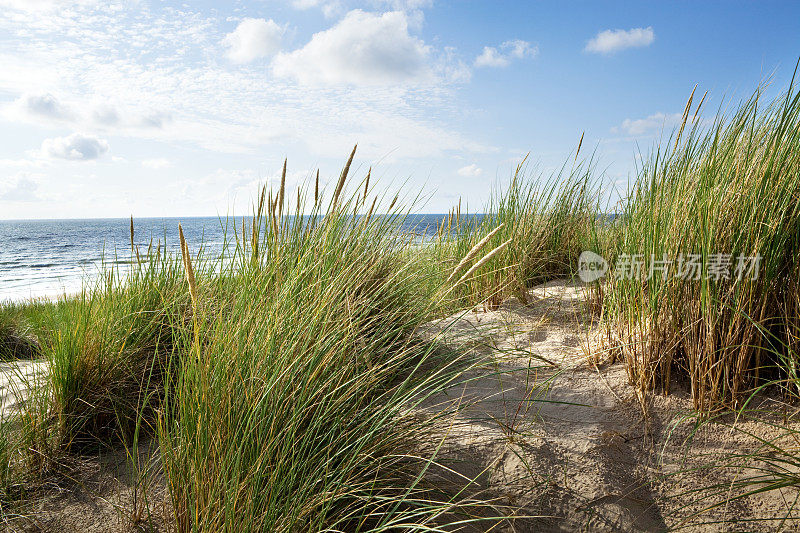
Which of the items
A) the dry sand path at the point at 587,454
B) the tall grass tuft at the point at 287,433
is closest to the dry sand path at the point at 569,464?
the dry sand path at the point at 587,454

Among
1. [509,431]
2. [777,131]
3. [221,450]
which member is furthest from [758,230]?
[221,450]

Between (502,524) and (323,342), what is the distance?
914 millimetres

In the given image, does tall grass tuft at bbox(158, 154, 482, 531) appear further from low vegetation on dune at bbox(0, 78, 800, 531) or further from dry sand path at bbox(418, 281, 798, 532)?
dry sand path at bbox(418, 281, 798, 532)

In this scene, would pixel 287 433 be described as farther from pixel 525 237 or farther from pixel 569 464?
pixel 525 237

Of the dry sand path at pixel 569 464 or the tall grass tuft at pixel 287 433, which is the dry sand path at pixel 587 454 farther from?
the tall grass tuft at pixel 287 433

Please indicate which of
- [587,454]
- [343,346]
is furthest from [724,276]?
[343,346]

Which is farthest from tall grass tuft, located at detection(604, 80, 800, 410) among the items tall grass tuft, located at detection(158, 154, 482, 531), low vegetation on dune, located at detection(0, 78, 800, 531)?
tall grass tuft, located at detection(158, 154, 482, 531)

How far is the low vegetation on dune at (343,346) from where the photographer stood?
133cm

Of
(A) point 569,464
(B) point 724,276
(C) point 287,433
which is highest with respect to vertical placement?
(B) point 724,276

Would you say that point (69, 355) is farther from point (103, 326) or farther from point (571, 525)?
point (571, 525)

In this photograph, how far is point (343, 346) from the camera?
1.59 metres

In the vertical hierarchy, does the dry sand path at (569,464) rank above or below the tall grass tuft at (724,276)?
below

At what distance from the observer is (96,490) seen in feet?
6.55

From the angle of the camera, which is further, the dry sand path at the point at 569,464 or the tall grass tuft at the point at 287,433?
the dry sand path at the point at 569,464
